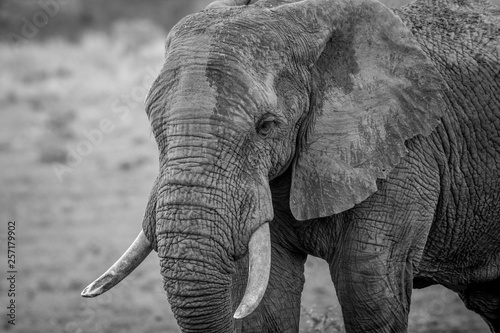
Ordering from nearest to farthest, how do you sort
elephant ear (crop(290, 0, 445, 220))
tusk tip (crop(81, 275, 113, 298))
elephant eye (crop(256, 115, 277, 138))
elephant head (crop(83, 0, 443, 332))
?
1. elephant head (crop(83, 0, 443, 332))
2. elephant eye (crop(256, 115, 277, 138))
3. tusk tip (crop(81, 275, 113, 298))
4. elephant ear (crop(290, 0, 445, 220))

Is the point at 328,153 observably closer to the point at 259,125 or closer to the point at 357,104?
the point at 357,104

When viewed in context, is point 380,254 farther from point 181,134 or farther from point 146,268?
point 146,268

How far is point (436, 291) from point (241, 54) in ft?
16.8

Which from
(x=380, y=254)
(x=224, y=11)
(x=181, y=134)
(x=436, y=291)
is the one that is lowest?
(x=436, y=291)

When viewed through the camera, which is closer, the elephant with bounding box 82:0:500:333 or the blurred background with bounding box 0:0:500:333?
the elephant with bounding box 82:0:500:333

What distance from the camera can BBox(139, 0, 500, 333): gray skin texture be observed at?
405cm

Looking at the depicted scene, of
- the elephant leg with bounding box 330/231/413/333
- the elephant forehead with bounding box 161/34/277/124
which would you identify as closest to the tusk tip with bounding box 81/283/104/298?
the elephant forehead with bounding box 161/34/277/124

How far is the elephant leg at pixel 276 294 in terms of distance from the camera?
5.05m

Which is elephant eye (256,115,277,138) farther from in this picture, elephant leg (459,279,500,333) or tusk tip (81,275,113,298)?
elephant leg (459,279,500,333)

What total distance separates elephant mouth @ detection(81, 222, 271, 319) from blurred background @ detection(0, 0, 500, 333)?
1920mm

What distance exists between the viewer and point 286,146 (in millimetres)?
4359

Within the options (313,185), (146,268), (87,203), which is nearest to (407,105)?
(313,185)

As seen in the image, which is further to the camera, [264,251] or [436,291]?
[436,291]

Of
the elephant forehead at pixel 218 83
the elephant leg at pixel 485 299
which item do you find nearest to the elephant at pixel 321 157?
the elephant forehead at pixel 218 83
